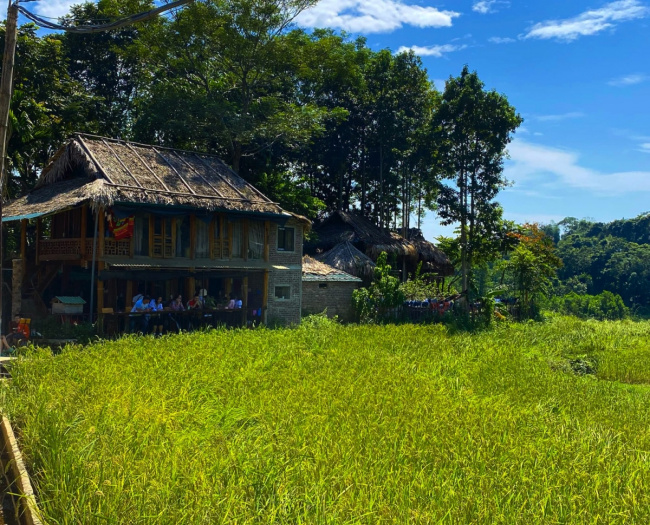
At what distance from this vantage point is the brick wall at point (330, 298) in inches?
822

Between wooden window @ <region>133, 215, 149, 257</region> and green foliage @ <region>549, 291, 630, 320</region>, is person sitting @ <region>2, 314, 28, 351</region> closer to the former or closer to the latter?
wooden window @ <region>133, 215, 149, 257</region>

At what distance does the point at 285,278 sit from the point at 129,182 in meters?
6.51

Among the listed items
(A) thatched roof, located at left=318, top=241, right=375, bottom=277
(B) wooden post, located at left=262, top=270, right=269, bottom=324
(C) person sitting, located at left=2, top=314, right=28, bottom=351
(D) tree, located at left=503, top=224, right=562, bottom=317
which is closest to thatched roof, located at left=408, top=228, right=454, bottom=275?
(D) tree, located at left=503, top=224, right=562, bottom=317

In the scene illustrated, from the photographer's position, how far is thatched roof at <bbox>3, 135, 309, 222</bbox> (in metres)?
14.2

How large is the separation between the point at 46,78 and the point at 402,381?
18616 millimetres

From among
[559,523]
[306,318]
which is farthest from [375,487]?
[306,318]

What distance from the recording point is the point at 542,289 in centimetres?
2531

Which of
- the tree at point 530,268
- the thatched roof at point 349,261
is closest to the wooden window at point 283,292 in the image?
the thatched roof at point 349,261

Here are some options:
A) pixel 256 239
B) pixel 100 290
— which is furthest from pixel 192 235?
pixel 100 290

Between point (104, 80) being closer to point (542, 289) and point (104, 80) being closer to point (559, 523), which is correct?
point (542, 289)

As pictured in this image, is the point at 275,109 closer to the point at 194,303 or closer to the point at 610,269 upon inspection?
the point at 194,303

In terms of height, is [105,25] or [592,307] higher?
[105,25]

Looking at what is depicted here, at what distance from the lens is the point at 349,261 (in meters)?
23.8

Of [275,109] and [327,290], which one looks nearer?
[327,290]
